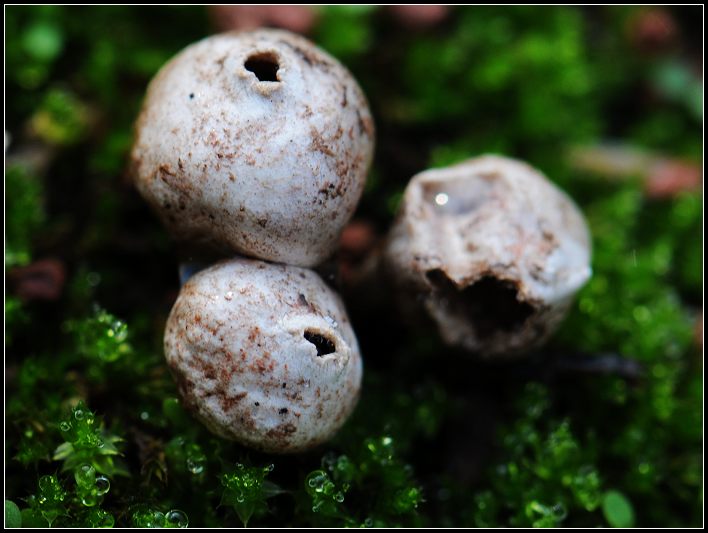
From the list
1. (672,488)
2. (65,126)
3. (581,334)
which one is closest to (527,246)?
(581,334)

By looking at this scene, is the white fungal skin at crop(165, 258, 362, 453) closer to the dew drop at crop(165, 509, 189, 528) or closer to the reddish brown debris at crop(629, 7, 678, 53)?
the dew drop at crop(165, 509, 189, 528)

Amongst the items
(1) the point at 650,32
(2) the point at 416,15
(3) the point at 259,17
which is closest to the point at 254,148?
(3) the point at 259,17

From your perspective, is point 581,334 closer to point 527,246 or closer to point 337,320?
point 527,246

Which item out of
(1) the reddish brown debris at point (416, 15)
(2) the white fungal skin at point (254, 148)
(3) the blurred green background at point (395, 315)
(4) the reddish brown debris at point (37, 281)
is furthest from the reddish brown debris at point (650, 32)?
(4) the reddish brown debris at point (37, 281)

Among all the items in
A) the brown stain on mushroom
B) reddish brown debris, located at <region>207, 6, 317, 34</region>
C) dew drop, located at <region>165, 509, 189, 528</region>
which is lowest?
dew drop, located at <region>165, 509, 189, 528</region>

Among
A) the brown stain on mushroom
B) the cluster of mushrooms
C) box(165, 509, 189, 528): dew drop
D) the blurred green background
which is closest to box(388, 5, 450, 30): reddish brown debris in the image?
the blurred green background

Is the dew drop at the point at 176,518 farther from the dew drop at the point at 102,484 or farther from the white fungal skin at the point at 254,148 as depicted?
the white fungal skin at the point at 254,148

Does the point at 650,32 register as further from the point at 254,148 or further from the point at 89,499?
the point at 89,499
